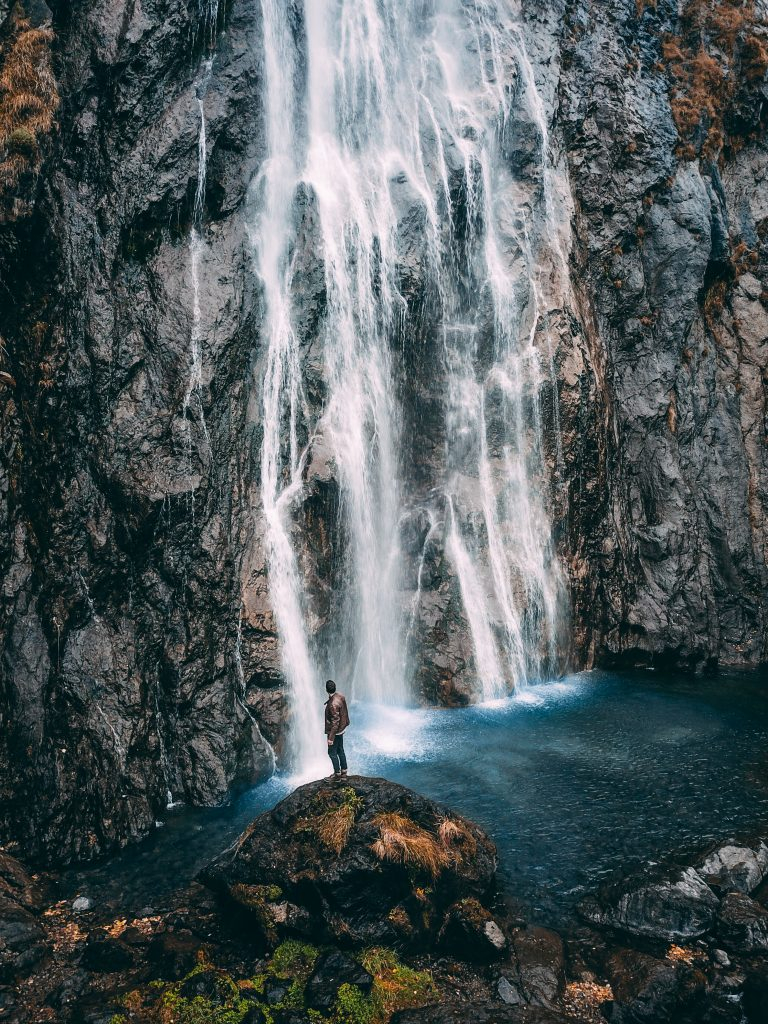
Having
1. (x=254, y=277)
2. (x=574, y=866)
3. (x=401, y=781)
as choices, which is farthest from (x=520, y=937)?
(x=254, y=277)

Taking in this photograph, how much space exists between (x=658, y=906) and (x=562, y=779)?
437 cm

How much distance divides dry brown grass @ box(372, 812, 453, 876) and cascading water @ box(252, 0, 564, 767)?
6.85m

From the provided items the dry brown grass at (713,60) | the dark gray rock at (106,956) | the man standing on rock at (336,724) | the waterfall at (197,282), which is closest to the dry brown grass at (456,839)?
the man standing on rock at (336,724)

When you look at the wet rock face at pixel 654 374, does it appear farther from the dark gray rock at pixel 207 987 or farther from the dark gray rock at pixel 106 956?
the dark gray rock at pixel 106 956

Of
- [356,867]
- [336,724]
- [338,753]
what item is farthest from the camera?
[338,753]

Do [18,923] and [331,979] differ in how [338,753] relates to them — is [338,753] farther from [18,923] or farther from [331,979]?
[18,923]

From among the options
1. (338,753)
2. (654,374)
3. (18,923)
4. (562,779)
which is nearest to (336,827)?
(338,753)

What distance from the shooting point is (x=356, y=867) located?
415 inches

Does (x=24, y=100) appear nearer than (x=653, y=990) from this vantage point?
No

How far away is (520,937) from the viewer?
34.8 ft

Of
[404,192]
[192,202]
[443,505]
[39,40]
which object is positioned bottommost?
[443,505]

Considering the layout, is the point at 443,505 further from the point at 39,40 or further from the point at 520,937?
the point at 39,40

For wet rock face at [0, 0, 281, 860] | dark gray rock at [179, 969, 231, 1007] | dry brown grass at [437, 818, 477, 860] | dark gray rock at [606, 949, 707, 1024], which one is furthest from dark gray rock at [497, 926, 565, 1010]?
wet rock face at [0, 0, 281, 860]

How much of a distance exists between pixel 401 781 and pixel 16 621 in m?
8.24
